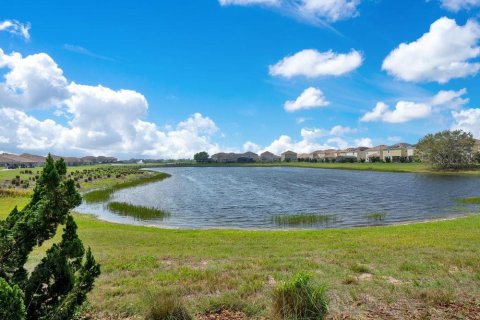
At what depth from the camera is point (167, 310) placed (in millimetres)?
6758

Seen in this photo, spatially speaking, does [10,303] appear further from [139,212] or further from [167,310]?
[139,212]

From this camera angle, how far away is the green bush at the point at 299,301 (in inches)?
258

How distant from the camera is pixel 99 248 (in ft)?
50.3

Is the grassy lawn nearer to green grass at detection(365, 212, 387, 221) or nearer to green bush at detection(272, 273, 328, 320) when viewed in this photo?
green bush at detection(272, 273, 328, 320)

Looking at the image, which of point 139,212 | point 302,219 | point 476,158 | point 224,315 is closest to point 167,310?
point 224,315

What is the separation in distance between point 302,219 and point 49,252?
28186mm

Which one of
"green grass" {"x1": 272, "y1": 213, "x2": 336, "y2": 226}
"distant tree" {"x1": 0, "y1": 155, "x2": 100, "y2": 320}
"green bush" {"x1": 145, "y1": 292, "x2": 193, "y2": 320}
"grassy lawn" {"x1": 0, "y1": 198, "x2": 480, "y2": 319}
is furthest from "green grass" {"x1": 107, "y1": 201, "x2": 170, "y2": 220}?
"distant tree" {"x1": 0, "y1": 155, "x2": 100, "y2": 320}

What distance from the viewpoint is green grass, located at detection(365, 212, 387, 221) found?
3163cm

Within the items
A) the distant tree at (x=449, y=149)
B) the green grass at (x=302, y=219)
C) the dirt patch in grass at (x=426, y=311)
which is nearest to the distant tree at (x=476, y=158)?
the distant tree at (x=449, y=149)

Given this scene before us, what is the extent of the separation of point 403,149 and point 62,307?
21122 centimetres

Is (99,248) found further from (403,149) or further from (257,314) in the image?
(403,149)

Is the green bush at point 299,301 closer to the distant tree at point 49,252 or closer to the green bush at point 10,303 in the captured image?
the distant tree at point 49,252

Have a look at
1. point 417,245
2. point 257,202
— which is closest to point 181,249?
point 417,245

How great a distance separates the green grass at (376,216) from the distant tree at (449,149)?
8931 cm
